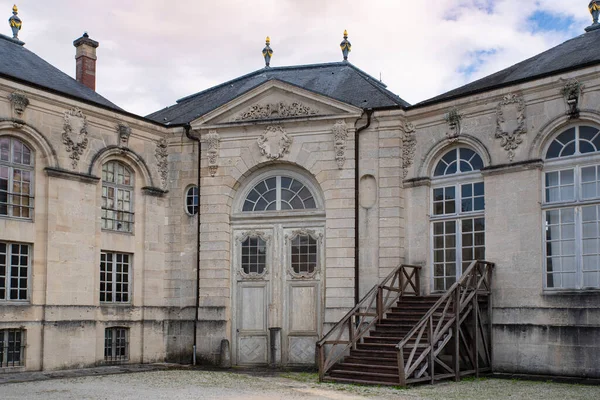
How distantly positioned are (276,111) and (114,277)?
215 inches

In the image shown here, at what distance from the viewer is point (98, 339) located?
60.1ft

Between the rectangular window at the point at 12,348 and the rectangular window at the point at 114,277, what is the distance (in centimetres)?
238

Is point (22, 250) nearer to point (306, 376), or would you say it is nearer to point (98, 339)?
point (98, 339)

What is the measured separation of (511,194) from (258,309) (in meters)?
6.57

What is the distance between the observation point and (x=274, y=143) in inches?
760

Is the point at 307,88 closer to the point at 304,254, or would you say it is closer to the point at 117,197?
the point at 304,254

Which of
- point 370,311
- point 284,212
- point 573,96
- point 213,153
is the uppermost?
point 573,96

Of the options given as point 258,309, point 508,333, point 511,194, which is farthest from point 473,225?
point 258,309

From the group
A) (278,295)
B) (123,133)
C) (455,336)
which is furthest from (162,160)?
(455,336)

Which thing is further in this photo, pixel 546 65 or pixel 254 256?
pixel 254 256

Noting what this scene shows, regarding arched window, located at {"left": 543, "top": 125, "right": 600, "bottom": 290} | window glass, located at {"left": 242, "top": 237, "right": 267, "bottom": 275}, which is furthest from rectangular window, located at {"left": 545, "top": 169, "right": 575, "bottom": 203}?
window glass, located at {"left": 242, "top": 237, "right": 267, "bottom": 275}

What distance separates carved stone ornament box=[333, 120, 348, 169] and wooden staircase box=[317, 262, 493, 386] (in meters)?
2.94

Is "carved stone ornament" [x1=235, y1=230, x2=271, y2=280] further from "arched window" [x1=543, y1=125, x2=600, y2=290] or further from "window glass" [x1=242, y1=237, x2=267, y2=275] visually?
"arched window" [x1=543, y1=125, x2=600, y2=290]

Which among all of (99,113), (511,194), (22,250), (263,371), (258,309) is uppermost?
(99,113)
